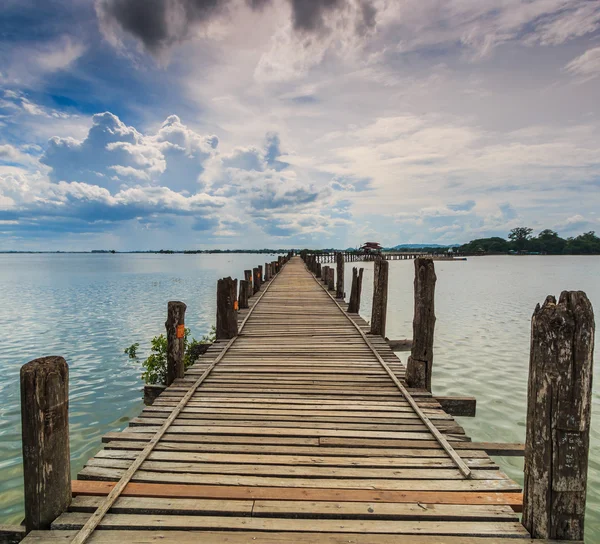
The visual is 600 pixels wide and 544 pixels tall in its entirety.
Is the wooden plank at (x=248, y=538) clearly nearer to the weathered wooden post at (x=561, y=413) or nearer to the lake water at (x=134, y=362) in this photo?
the weathered wooden post at (x=561, y=413)

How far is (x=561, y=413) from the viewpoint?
267cm

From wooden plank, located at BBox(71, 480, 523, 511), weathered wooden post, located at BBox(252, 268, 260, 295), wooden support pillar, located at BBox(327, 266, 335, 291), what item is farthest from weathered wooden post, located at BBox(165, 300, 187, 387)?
wooden support pillar, located at BBox(327, 266, 335, 291)

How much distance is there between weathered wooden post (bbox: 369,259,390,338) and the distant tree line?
144082mm

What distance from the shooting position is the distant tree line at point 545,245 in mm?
143375

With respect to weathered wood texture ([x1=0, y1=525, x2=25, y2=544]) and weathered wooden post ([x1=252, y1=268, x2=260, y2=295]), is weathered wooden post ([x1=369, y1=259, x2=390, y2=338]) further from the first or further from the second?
weathered wooden post ([x1=252, y1=268, x2=260, y2=295])

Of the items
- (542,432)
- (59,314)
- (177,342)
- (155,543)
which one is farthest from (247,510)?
(59,314)

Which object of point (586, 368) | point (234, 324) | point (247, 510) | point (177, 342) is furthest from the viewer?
point (234, 324)

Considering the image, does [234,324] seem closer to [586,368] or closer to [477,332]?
[586,368]

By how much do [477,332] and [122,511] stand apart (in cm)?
1692

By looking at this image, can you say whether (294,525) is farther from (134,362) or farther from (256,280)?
(256,280)

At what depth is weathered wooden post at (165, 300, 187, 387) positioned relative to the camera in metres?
6.16

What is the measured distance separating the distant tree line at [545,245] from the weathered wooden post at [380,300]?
144082mm

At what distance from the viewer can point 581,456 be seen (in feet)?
8.82

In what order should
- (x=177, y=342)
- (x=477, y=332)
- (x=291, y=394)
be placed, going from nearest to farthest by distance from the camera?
1. (x=291, y=394)
2. (x=177, y=342)
3. (x=477, y=332)
